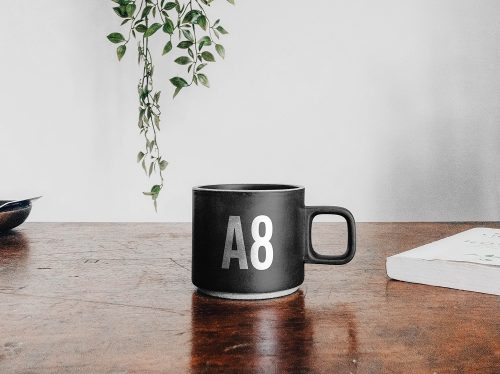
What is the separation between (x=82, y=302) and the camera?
1.93 feet

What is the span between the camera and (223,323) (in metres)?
0.51

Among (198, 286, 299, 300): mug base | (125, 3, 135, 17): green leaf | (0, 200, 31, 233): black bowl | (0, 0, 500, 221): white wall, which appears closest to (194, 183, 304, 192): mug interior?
(198, 286, 299, 300): mug base

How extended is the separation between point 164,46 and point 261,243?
44.6 inches

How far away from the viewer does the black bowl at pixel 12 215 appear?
39.8 inches

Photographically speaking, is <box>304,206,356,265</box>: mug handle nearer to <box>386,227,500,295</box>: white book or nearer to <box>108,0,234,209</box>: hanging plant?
<box>386,227,500,295</box>: white book

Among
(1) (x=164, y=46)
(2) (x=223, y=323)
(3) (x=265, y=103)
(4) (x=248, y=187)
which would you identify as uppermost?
(1) (x=164, y=46)

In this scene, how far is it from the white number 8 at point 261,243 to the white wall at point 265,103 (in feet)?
3.47

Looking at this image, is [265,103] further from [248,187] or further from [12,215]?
[248,187]

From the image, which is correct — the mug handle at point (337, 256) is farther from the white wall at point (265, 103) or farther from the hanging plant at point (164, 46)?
the white wall at point (265, 103)

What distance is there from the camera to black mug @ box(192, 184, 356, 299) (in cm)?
57

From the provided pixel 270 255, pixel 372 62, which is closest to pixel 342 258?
pixel 270 255

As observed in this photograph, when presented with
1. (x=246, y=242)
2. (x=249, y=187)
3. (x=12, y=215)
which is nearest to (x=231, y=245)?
(x=246, y=242)

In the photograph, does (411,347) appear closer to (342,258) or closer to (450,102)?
(342,258)

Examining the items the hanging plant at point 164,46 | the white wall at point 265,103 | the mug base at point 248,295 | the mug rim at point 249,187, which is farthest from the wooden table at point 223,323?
the white wall at point 265,103
